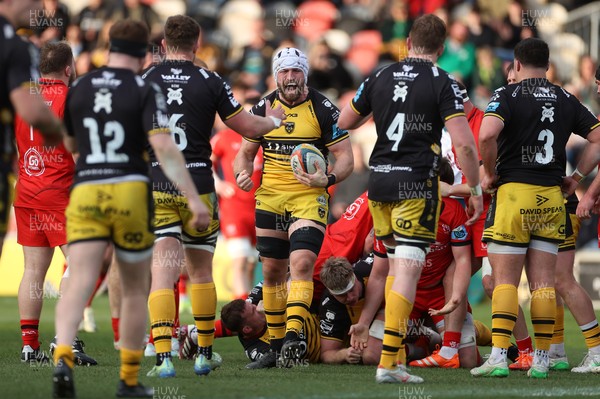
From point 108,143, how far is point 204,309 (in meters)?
2.13

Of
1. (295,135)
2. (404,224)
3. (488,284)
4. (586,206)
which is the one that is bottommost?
(488,284)

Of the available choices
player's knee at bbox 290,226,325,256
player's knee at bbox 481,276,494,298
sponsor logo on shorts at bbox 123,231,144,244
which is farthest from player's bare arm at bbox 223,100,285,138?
player's knee at bbox 481,276,494,298

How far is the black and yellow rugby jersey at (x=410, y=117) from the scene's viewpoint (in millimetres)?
7945

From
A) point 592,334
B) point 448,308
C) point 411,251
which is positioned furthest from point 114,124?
point 592,334

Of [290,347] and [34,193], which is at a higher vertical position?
[34,193]

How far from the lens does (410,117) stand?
314 inches

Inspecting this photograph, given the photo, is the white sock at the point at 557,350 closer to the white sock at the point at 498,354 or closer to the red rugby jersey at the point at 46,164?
the white sock at the point at 498,354

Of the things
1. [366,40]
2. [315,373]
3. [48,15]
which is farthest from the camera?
[366,40]

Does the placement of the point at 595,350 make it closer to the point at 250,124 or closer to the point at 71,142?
the point at 250,124

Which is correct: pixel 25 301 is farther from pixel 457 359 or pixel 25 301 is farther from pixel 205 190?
pixel 457 359

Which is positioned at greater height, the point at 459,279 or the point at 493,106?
the point at 493,106

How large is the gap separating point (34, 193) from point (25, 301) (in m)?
0.95

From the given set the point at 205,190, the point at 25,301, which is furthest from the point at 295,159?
the point at 25,301

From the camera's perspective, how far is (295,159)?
30.3 feet
